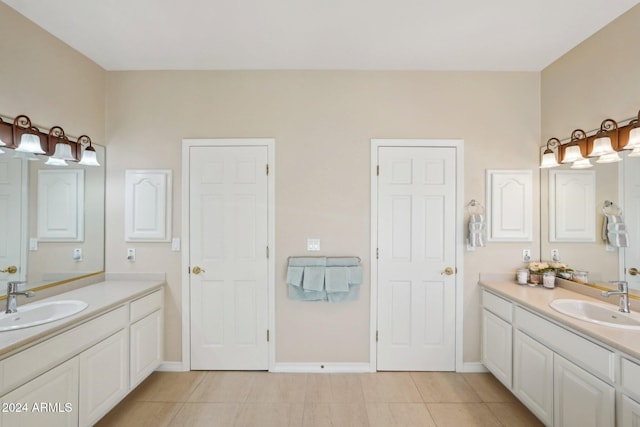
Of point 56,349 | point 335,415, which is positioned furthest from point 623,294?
point 56,349

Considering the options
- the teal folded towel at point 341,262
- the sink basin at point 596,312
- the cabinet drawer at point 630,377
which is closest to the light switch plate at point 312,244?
the teal folded towel at point 341,262

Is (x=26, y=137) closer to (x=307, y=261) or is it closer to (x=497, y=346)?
(x=307, y=261)

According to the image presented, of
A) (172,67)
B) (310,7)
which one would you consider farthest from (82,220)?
(310,7)

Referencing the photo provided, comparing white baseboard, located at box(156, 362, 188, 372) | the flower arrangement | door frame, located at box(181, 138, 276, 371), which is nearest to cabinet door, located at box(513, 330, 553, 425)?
the flower arrangement

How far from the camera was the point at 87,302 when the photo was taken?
6.53ft

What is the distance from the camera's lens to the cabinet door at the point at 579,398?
4.72ft

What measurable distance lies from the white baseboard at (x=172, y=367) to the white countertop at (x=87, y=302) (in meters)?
0.75

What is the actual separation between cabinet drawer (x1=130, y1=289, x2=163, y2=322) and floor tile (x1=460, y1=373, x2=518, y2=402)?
2.87m

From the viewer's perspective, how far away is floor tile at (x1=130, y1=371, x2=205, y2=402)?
7.50 ft

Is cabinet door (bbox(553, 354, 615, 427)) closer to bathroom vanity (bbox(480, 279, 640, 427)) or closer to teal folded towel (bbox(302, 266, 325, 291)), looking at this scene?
bathroom vanity (bbox(480, 279, 640, 427))

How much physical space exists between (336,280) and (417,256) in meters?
0.80

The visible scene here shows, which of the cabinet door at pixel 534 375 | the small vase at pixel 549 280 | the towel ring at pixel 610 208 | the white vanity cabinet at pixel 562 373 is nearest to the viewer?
the white vanity cabinet at pixel 562 373

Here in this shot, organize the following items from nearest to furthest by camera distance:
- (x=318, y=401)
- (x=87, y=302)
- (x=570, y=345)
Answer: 1. (x=570, y=345)
2. (x=87, y=302)
3. (x=318, y=401)

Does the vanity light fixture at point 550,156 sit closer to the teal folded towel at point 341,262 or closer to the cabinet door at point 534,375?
the cabinet door at point 534,375
